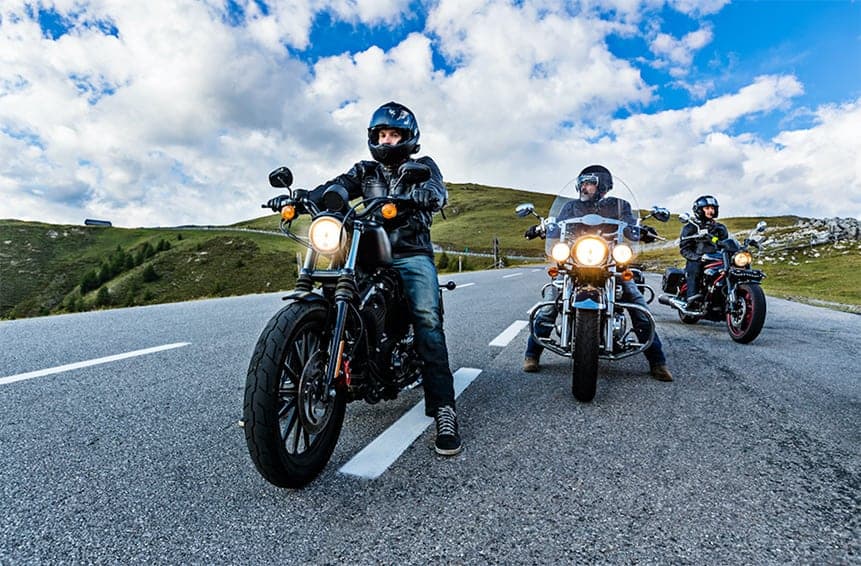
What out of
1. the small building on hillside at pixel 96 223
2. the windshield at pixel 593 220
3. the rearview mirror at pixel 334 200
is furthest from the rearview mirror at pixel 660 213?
the small building on hillside at pixel 96 223

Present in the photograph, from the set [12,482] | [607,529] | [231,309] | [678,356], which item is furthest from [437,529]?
[231,309]

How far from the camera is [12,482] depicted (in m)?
2.21

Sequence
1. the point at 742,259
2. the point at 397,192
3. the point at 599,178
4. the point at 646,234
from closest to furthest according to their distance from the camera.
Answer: the point at 397,192
the point at 646,234
the point at 599,178
the point at 742,259

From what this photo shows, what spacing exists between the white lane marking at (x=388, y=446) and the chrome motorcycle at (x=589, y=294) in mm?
1240

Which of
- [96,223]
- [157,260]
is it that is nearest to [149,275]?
[157,260]

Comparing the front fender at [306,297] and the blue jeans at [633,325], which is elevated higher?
the front fender at [306,297]

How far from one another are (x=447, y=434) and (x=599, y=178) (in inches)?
131

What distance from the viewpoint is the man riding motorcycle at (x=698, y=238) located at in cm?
760

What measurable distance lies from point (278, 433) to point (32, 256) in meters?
130

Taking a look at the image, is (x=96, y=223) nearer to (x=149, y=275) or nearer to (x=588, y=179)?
(x=149, y=275)

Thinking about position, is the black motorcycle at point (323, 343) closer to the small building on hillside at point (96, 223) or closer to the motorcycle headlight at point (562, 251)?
the motorcycle headlight at point (562, 251)

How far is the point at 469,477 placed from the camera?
2375mm

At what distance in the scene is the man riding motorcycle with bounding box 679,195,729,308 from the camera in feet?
24.9

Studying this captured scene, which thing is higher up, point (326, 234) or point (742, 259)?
point (326, 234)
